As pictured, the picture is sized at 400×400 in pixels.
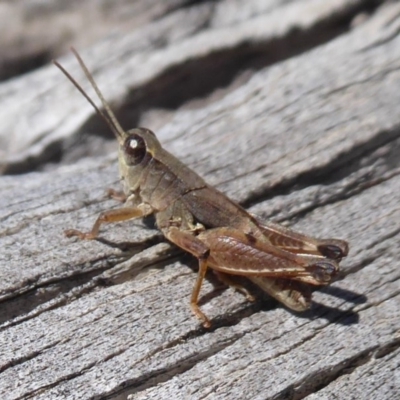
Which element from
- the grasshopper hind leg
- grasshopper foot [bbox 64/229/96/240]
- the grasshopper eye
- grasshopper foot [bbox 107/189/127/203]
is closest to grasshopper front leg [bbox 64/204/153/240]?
grasshopper foot [bbox 64/229/96/240]

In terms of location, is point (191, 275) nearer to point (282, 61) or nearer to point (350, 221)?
point (350, 221)

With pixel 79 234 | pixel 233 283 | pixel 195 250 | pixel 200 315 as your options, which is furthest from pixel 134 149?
pixel 200 315

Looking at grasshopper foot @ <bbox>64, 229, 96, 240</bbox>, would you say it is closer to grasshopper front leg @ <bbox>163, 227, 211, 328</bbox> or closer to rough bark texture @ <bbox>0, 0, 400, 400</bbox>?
rough bark texture @ <bbox>0, 0, 400, 400</bbox>

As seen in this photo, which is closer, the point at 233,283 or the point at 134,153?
the point at 233,283

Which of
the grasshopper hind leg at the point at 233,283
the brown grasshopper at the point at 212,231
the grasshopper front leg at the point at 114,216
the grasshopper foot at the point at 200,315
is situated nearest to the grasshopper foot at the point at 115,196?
the brown grasshopper at the point at 212,231

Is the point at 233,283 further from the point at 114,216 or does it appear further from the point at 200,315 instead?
the point at 114,216

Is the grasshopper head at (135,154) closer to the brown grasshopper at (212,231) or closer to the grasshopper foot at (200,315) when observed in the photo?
the brown grasshopper at (212,231)

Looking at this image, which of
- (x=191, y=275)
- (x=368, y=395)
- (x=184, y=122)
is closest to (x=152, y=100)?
(x=184, y=122)

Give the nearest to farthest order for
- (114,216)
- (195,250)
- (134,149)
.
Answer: (195,250)
(114,216)
(134,149)
